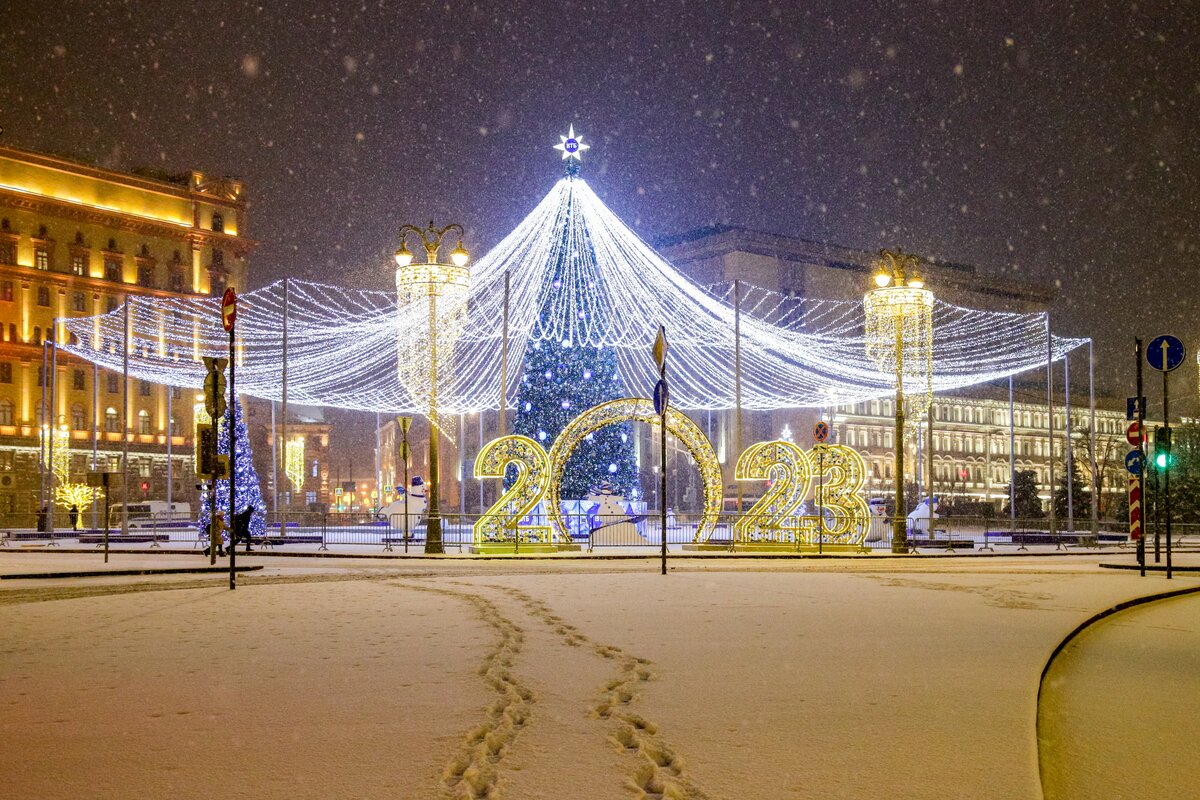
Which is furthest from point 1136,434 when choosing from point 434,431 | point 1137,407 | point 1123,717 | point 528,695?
point 528,695

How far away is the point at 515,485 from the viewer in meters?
33.0

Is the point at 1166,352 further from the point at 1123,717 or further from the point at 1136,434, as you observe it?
the point at 1123,717

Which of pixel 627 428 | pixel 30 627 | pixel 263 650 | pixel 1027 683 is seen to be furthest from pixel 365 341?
pixel 1027 683

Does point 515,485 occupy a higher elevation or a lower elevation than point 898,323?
lower

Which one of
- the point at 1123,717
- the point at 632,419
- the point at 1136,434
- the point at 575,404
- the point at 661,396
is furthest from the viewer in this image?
the point at 575,404

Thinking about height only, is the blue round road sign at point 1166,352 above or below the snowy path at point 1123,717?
above

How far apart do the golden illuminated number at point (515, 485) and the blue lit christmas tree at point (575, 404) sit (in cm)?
1092

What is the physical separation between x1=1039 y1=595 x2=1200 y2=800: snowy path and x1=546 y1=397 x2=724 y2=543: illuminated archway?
21086 millimetres

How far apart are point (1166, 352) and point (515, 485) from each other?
55.1ft

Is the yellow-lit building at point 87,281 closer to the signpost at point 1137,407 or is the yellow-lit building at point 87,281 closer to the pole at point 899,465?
the pole at point 899,465

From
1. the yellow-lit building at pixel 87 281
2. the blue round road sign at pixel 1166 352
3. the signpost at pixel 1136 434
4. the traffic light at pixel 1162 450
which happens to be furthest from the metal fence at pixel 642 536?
the yellow-lit building at pixel 87 281

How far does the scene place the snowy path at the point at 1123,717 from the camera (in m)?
6.56

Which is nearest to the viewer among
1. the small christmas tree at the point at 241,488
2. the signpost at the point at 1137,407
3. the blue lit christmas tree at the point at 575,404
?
the signpost at the point at 1137,407

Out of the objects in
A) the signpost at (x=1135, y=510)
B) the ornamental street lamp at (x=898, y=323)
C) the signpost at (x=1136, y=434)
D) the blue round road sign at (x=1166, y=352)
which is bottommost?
the signpost at (x=1135, y=510)
